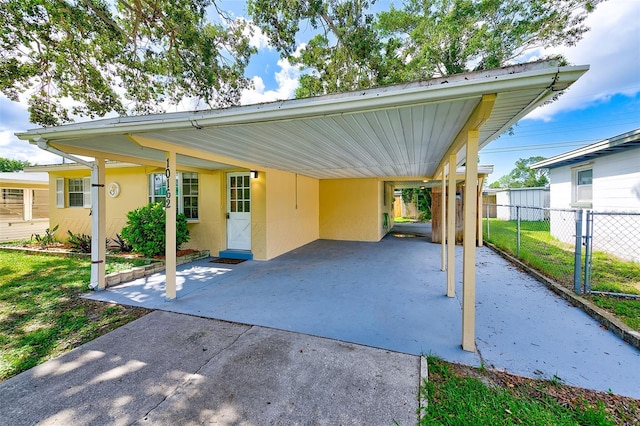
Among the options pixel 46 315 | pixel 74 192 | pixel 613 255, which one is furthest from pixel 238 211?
Result: pixel 613 255

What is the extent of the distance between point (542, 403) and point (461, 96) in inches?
94.0

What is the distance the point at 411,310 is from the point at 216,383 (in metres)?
2.56

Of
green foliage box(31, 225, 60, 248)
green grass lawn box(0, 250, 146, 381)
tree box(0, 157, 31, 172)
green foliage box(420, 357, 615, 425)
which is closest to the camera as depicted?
green foliage box(420, 357, 615, 425)

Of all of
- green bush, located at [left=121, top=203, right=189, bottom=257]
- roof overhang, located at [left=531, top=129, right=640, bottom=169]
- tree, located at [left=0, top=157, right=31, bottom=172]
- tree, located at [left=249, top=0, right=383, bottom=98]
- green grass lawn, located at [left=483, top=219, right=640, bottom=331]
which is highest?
tree, located at [left=0, top=157, right=31, bottom=172]

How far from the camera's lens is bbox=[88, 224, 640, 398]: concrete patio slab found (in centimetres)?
241

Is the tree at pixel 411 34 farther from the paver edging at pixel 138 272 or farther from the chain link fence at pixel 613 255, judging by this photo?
the paver edging at pixel 138 272

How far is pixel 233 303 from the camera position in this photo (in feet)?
12.6

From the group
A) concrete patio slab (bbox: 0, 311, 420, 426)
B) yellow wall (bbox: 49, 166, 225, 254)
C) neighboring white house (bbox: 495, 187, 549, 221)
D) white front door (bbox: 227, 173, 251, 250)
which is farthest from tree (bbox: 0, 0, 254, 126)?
neighboring white house (bbox: 495, 187, 549, 221)

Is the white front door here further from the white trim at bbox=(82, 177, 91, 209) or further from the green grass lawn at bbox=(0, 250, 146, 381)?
Result: the white trim at bbox=(82, 177, 91, 209)

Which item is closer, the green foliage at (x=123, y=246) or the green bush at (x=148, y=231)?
the green bush at (x=148, y=231)

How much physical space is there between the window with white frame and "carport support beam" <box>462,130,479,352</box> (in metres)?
10.6

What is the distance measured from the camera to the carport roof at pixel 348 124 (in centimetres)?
193

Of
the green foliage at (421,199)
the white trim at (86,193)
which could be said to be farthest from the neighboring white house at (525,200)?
the white trim at (86,193)

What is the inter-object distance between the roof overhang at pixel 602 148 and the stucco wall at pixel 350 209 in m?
5.50
